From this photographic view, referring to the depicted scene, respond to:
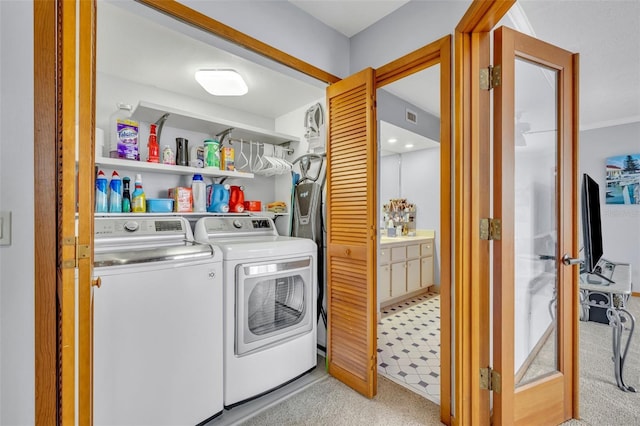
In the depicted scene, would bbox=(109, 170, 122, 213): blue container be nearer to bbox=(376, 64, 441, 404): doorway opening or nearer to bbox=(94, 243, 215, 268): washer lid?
bbox=(94, 243, 215, 268): washer lid

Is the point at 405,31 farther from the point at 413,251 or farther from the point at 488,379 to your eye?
the point at 413,251

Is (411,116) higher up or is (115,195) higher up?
(411,116)

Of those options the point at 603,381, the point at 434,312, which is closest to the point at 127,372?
the point at 603,381

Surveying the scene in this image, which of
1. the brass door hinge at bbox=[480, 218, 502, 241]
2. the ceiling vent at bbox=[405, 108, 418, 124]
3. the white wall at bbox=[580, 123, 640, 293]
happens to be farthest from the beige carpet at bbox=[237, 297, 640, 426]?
the ceiling vent at bbox=[405, 108, 418, 124]

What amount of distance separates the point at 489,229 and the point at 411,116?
2.38m

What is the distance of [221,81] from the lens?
6.37 ft

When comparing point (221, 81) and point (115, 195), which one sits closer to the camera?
point (115, 195)

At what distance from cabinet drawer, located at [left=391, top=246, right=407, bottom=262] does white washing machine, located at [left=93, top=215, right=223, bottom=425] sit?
2.58 meters

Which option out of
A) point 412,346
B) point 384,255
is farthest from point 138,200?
point 384,255

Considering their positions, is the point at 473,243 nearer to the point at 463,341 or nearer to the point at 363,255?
the point at 463,341

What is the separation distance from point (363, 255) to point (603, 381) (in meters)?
1.94

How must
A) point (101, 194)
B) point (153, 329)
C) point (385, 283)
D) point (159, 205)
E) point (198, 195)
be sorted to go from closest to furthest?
point (153, 329)
point (101, 194)
point (159, 205)
point (198, 195)
point (385, 283)
